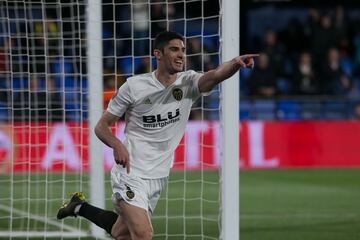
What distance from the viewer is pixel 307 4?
928 inches

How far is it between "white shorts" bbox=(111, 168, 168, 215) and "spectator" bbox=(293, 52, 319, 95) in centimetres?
1348

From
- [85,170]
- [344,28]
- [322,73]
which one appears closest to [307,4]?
[344,28]

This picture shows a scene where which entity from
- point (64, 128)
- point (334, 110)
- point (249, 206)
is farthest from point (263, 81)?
point (249, 206)

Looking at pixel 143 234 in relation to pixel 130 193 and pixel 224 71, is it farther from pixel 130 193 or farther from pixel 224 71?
pixel 224 71

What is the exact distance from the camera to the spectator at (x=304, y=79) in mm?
20281

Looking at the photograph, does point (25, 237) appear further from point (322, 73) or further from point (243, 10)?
point (243, 10)

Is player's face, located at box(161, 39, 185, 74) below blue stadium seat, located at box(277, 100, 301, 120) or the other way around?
the other way around

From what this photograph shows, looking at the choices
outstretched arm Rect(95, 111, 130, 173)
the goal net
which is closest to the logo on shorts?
outstretched arm Rect(95, 111, 130, 173)

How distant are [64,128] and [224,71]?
7.44 m

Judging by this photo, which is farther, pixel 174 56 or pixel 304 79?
pixel 304 79

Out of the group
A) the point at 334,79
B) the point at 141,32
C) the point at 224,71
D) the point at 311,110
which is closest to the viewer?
the point at 224,71

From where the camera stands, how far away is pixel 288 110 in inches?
762

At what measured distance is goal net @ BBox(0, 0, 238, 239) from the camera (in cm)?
1001

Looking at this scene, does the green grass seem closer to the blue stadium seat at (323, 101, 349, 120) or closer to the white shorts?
the white shorts
